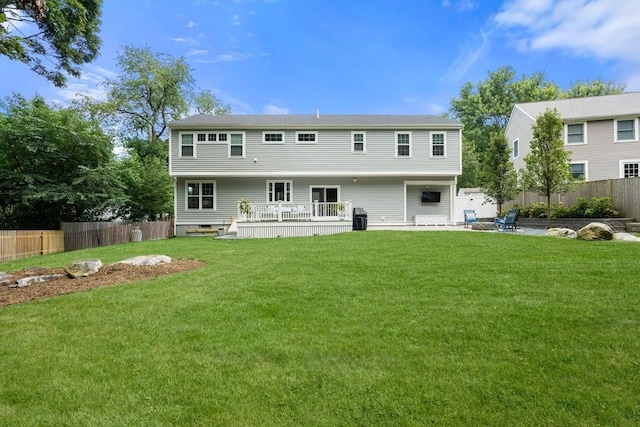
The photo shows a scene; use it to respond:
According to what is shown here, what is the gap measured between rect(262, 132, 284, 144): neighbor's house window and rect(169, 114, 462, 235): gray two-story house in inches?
2.1

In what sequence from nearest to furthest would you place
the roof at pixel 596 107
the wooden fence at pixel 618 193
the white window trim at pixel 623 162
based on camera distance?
1. the wooden fence at pixel 618 193
2. the white window trim at pixel 623 162
3. the roof at pixel 596 107

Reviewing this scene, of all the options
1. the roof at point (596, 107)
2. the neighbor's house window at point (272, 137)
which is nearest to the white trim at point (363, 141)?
the neighbor's house window at point (272, 137)

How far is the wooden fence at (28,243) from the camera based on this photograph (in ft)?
39.8

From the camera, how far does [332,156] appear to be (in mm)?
18578

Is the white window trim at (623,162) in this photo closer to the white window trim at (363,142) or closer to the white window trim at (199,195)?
the white window trim at (363,142)

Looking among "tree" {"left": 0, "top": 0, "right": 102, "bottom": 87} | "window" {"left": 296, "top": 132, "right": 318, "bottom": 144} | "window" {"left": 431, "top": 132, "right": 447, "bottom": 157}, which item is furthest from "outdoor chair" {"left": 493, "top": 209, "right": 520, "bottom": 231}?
"tree" {"left": 0, "top": 0, "right": 102, "bottom": 87}

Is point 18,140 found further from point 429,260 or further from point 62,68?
point 429,260

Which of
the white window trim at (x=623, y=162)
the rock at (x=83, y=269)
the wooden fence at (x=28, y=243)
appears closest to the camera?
the rock at (x=83, y=269)

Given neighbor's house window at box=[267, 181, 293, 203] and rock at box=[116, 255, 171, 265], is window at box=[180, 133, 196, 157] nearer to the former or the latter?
neighbor's house window at box=[267, 181, 293, 203]

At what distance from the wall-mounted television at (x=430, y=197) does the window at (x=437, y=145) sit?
6.90ft

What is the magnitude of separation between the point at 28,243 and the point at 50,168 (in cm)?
509

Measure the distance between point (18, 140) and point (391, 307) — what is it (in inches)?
734

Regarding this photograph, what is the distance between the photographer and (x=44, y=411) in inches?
95.2

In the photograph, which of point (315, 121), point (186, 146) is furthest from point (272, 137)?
point (186, 146)
